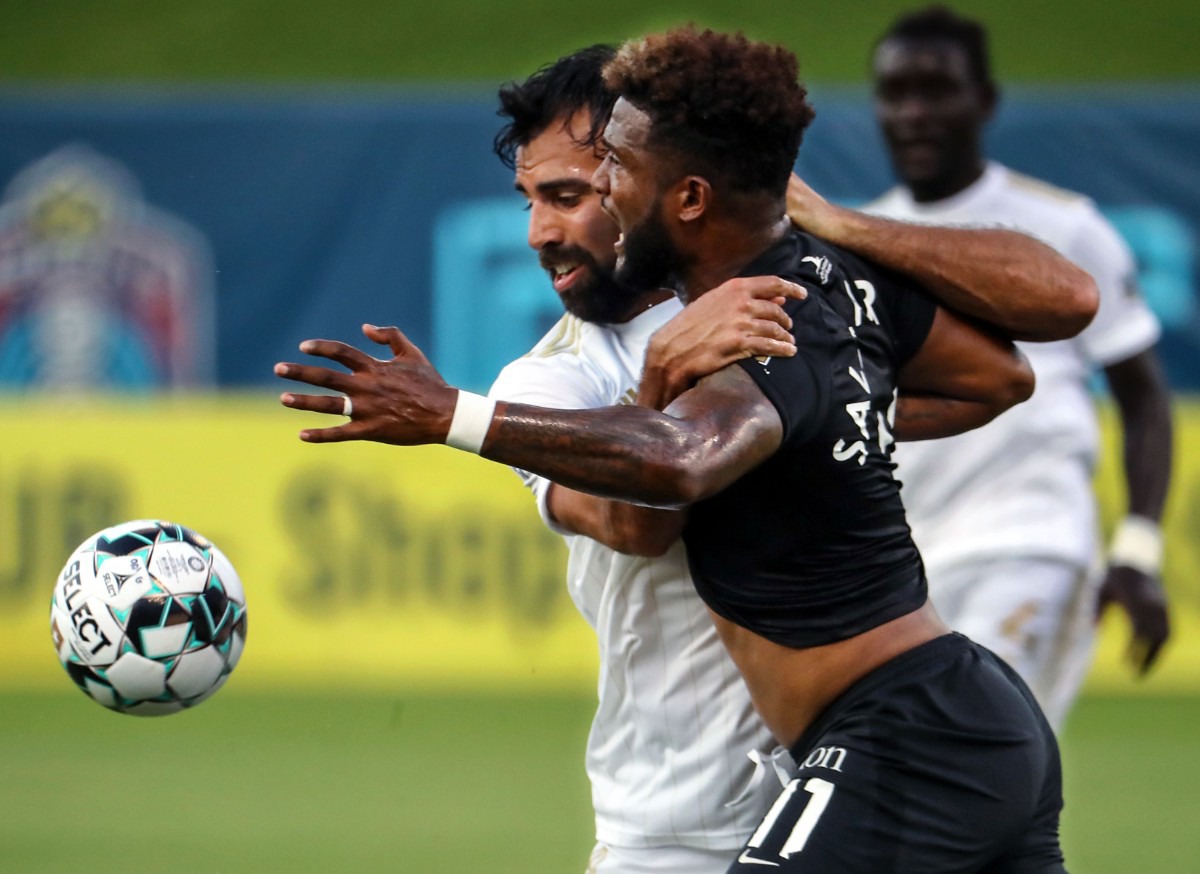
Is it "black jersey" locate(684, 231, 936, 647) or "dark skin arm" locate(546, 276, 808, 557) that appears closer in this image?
"dark skin arm" locate(546, 276, 808, 557)

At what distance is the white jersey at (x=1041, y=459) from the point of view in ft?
21.0

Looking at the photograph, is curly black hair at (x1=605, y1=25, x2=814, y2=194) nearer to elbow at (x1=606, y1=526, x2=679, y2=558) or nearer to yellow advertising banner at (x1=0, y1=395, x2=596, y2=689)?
elbow at (x1=606, y1=526, x2=679, y2=558)

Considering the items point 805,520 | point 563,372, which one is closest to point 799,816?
point 805,520

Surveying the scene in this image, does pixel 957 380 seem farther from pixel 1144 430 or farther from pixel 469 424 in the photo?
pixel 1144 430

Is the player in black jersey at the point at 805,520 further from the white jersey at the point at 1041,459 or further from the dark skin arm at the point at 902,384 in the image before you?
the white jersey at the point at 1041,459

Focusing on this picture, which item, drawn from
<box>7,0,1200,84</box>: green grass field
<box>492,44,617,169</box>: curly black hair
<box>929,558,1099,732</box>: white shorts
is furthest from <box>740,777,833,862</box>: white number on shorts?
<box>7,0,1200,84</box>: green grass field

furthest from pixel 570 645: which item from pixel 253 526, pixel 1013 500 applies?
pixel 1013 500

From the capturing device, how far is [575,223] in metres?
4.13

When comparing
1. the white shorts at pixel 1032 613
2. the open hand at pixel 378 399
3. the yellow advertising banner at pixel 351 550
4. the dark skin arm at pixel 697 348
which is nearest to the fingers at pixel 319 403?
the open hand at pixel 378 399

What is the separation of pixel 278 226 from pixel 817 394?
8832 millimetres

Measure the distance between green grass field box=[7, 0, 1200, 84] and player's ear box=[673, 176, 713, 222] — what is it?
529 inches

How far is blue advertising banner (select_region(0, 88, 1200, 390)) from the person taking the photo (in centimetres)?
1151

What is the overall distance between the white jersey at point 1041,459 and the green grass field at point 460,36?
1054 centimetres

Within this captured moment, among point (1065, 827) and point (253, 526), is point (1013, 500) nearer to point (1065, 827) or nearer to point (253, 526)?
point (1065, 827)
